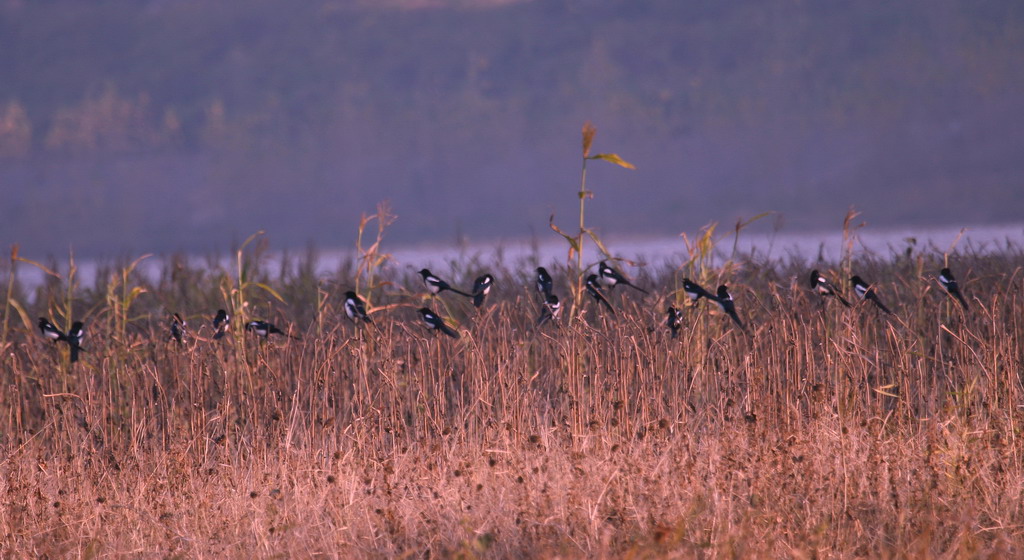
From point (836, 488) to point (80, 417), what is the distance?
6107 mm

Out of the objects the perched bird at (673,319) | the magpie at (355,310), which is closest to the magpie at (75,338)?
the magpie at (355,310)

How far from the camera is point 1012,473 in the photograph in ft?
16.6

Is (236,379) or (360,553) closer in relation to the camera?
(360,553)

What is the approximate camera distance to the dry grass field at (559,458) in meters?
4.50

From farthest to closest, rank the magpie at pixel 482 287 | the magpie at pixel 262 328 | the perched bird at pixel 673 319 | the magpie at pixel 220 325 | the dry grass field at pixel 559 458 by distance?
the magpie at pixel 220 325, the magpie at pixel 262 328, the magpie at pixel 482 287, the perched bird at pixel 673 319, the dry grass field at pixel 559 458

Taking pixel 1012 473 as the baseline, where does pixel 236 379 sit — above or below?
above

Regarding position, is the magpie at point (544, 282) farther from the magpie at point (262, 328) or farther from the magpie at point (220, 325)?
the magpie at point (220, 325)

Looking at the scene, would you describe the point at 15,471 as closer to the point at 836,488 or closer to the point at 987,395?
the point at 836,488

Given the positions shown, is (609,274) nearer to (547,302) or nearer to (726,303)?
(547,302)

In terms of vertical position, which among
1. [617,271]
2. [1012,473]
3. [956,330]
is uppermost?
[617,271]

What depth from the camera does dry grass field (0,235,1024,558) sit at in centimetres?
450

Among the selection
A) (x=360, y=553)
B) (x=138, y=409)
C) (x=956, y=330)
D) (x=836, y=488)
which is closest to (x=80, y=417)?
(x=138, y=409)

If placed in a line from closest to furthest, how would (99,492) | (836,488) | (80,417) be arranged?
1. (836,488)
2. (99,492)
3. (80,417)

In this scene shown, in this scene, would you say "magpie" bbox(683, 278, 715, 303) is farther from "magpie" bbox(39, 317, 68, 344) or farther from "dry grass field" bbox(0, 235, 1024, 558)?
"magpie" bbox(39, 317, 68, 344)
